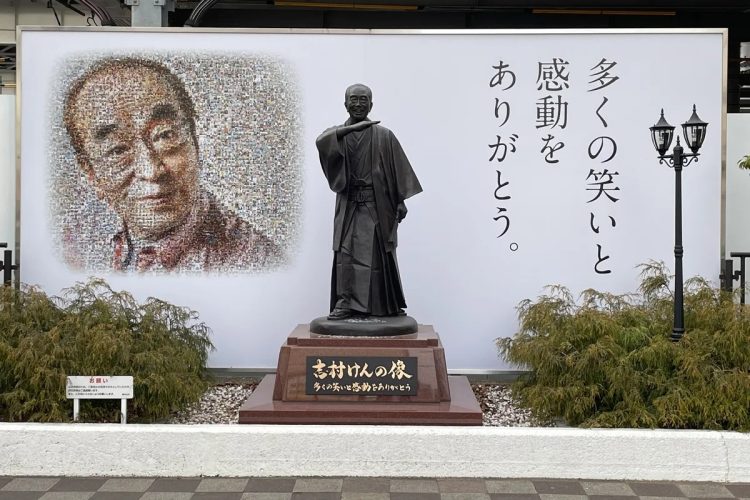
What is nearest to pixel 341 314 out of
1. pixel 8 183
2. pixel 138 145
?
pixel 138 145

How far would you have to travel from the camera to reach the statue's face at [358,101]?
5.22m

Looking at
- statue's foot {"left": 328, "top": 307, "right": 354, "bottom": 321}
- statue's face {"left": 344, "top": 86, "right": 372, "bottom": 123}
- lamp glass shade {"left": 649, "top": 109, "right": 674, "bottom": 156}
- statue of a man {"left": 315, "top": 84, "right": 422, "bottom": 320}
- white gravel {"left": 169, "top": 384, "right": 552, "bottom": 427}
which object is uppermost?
statue's face {"left": 344, "top": 86, "right": 372, "bottom": 123}

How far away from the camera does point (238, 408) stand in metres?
5.76

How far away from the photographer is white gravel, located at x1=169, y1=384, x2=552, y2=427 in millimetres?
5426

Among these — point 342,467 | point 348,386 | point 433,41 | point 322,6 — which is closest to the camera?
point 342,467

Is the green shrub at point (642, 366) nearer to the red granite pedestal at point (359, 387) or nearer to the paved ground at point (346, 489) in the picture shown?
the paved ground at point (346, 489)

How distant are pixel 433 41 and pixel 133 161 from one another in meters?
2.98

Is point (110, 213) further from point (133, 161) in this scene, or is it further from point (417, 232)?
Answer: point (417, 232)

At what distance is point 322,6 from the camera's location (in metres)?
9.66

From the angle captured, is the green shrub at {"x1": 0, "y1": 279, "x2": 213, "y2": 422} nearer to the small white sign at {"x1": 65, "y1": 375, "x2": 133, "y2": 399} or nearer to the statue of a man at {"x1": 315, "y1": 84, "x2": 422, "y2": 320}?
the small white sign at {"x1": 65, "y1": 375, "x2": 133, "y2": 399}

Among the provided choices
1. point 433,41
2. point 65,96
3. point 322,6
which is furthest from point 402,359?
point 322,6

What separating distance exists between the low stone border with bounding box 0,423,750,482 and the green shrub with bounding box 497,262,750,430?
395 millimetres

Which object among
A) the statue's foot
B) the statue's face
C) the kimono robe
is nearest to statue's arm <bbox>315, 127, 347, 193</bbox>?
the kimono robe

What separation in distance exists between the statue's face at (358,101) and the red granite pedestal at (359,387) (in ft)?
5.50
